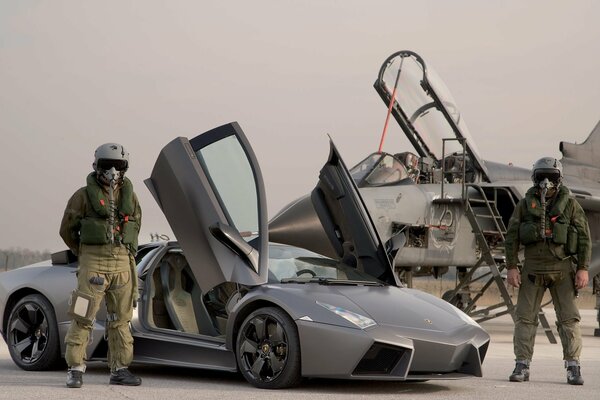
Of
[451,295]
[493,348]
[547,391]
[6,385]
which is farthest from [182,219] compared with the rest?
[451,295]

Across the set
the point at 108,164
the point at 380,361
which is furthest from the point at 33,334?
the point at 380,361

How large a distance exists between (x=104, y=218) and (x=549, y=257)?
3.77 meters

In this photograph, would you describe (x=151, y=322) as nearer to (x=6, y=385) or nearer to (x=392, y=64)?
(x=6, y=385)

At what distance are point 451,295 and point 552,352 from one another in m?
4.69

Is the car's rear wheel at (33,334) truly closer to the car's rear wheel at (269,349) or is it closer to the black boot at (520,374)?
the car's rear wheel at (269,349)

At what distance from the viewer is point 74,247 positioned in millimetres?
7945

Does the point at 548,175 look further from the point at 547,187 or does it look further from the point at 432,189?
the point at 432,189

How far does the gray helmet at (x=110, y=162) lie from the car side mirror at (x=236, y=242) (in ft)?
2.98

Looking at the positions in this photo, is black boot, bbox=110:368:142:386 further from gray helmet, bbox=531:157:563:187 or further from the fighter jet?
the fighter jet

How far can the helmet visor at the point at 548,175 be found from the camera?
8.96 meters

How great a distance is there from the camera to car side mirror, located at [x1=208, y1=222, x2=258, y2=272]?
8195 mm

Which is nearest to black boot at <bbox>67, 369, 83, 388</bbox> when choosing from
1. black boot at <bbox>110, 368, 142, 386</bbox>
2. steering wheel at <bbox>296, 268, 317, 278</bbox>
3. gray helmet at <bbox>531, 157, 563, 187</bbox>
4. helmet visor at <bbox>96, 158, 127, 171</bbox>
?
black boot at <bbox>110, 368, 142, 386</bbox>

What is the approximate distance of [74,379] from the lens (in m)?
7.57

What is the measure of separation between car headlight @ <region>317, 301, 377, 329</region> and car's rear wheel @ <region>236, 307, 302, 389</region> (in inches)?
12.0
